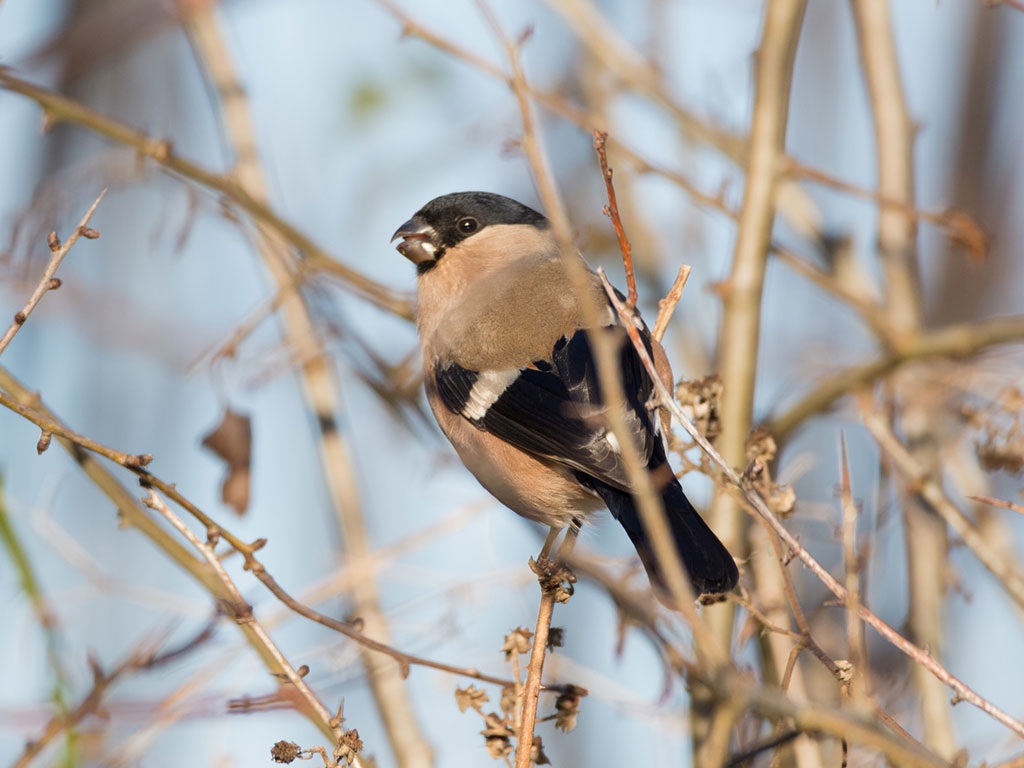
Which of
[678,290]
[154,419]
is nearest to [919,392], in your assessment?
[678,290]

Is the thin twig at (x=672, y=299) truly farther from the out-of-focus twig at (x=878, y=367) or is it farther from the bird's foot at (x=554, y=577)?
the out-of-focus twig at (x=878, y=367)

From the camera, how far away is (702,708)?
2.25 metres

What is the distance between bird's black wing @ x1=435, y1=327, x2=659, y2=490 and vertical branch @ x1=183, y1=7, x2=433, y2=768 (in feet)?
1.00

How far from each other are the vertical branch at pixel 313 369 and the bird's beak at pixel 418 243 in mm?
411

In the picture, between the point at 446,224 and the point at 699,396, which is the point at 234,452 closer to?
the point at 446,224

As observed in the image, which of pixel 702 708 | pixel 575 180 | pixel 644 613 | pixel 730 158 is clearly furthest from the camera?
pixel 575 180

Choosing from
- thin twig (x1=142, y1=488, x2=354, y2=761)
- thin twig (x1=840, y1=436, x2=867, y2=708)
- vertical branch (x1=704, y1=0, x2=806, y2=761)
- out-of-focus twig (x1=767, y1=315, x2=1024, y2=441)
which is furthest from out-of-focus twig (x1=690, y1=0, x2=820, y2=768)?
thin twig (x1=142, y1=488, x2=354, y2=761)

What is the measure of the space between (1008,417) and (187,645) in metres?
1.66

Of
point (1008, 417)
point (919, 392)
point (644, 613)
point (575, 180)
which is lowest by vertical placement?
point (644, 613)

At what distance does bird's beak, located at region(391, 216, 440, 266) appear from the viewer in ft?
10.4

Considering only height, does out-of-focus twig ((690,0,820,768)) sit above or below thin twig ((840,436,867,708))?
above

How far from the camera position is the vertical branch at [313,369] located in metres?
2.43

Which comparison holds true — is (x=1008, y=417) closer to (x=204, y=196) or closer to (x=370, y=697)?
(x=370, y=697)

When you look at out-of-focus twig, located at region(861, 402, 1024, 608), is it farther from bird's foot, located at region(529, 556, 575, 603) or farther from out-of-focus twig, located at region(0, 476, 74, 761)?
out-of-focus twig, located at region(0, 476, 74, 761)
